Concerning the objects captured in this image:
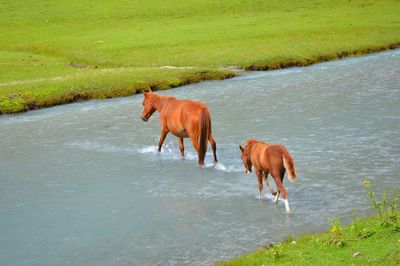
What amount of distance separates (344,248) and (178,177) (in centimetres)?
700

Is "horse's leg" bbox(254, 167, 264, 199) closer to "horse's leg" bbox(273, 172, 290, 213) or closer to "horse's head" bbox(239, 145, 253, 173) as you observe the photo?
"horse's head" bbox(239, 145, 253, 173)

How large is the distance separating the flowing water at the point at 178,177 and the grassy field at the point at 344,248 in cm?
106

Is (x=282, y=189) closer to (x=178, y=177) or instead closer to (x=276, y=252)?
(x=276, y=252)

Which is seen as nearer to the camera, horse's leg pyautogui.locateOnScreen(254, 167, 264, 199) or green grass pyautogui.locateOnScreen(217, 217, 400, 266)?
green grass pyautogui.locateOnScreen(217, 217, 400, 266)

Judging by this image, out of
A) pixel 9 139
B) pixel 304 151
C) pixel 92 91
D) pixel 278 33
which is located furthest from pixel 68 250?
pixel 278 33

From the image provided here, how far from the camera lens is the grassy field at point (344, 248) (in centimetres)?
977

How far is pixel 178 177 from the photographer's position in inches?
659

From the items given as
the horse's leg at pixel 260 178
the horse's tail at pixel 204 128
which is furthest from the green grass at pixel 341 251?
the horse's tail at pixel 204 128

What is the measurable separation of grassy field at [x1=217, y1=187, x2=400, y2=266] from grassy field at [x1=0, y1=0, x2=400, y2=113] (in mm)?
18605

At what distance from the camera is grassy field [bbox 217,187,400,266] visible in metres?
9.77

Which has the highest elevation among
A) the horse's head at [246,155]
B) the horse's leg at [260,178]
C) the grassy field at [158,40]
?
the horse's head at [246,155]

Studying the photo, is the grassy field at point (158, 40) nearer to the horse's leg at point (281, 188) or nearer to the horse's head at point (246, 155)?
the horse's head at point (246, 155)

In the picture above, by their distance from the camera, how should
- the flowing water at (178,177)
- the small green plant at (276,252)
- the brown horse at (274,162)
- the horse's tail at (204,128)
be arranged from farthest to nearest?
the horse's tail at (204,128) < the brown horse at (274,162) < the flowing water at (178,177) < the small green plant at (276,252)

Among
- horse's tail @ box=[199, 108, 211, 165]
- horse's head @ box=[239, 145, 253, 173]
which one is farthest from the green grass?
horse's tail @ box=[199, 108, 211, 165]
